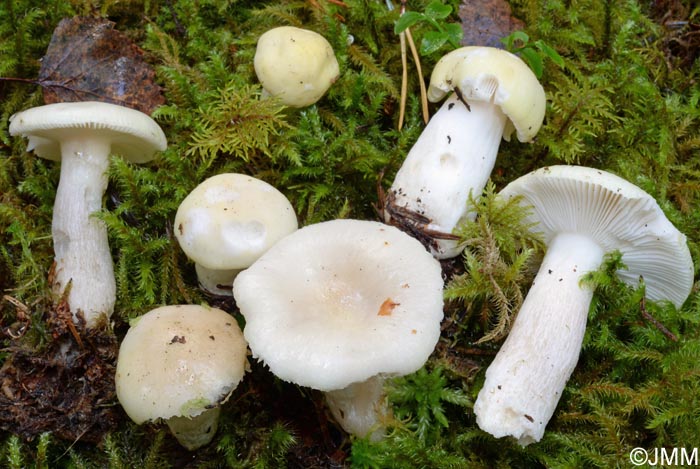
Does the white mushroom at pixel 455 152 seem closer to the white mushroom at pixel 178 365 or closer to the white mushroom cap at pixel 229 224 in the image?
the white mushroom cap at pixel 229 224

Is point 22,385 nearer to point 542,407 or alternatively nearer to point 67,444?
point 67,444

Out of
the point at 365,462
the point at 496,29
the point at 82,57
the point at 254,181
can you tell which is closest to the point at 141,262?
the point at 254,181

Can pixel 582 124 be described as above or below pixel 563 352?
above

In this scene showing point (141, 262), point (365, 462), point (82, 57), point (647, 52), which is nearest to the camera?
point (365, 462)

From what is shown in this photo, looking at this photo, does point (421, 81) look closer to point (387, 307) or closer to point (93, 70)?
point (387, 307)

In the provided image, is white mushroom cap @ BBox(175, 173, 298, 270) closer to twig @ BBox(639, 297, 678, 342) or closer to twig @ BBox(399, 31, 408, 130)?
twig @ BBox(399, 31, 408, 130)

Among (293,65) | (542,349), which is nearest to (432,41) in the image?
(293,65)
